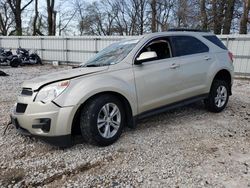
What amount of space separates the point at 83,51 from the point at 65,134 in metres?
13.7

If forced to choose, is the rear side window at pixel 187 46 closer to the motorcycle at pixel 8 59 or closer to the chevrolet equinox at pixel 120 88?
the chevrolet equinox at pixel 120 88

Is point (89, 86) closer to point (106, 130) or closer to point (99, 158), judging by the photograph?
point (106, 130)

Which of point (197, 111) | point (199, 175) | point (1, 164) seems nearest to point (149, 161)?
point (199, 175)

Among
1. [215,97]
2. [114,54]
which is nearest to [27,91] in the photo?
[114,54]

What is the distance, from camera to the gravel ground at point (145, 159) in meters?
2.96

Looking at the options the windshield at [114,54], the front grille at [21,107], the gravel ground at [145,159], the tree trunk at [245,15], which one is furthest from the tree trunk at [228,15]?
the front grille at [21,107]

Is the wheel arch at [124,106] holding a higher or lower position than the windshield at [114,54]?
lower

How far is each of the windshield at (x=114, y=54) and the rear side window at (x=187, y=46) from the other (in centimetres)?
81

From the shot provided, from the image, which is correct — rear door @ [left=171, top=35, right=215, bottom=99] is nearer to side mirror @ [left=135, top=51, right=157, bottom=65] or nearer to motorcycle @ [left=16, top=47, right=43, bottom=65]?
side mirror @ [left=135, top=51, right=157, bottom=65]

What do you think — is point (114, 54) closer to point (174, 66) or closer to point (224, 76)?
point (174, 66)

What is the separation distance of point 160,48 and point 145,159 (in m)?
2.05

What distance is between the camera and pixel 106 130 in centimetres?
378

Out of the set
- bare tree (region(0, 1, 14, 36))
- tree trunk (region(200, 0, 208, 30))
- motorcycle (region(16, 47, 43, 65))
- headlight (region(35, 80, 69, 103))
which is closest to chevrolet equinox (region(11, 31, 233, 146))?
headlight (region(35, 80, 69, 103))

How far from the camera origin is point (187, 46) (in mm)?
4914
